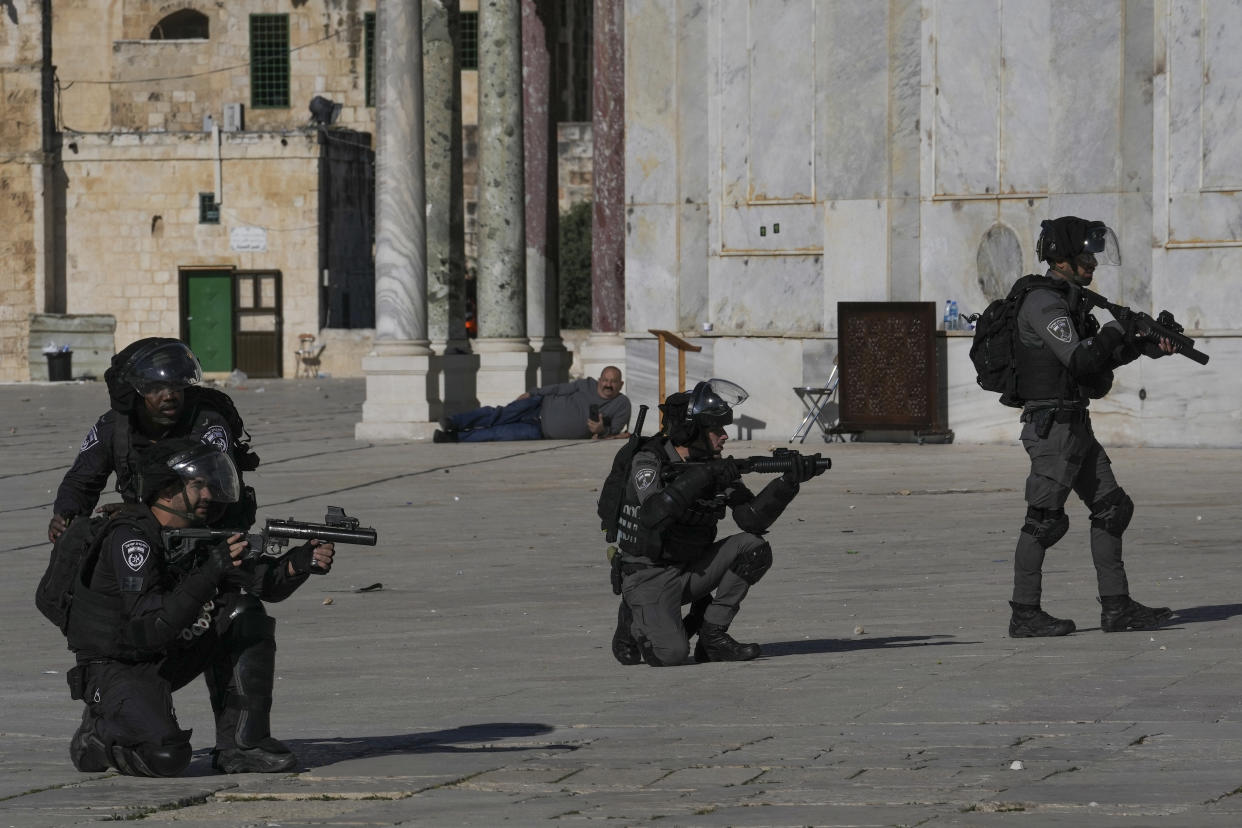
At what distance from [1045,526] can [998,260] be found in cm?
1230

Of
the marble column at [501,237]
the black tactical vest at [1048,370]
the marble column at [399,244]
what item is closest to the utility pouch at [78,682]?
the black tactical vest at [1048,370]

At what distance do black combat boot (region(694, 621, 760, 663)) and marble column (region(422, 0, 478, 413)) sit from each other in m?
16.9

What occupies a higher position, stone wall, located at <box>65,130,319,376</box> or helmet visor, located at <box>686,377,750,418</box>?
stone wall, located at <box>65,130,319,376</box>

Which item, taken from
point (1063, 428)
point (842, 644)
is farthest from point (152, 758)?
point (1063, 428)

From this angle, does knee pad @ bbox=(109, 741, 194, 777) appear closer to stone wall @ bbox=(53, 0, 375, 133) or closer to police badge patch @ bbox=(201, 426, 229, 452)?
police badge patch @ bbox=(201, 426, 229, 452)

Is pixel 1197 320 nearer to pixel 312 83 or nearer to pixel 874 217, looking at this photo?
pixel 874 217

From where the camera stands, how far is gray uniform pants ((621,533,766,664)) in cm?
942

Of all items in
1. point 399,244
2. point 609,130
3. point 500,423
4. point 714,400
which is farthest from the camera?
point 609,130

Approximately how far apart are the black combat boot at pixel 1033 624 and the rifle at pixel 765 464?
3.83ft

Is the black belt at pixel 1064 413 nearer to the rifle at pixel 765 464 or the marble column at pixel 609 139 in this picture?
the rifle at pixel 765 464

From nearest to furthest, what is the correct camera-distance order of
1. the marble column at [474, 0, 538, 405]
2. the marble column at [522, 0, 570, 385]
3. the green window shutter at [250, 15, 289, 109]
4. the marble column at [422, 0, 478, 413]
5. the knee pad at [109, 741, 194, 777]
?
the knee pad at [109, 741, 194, 777]
the marble column at [422, 0, 478, 413]
the marble column at [474, 0, 538, 405]
the marble column at [522, 0, 570, 385]
the green window shutter at [250, 15, 289, 109]

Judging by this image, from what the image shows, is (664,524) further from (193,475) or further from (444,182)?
(444,182)

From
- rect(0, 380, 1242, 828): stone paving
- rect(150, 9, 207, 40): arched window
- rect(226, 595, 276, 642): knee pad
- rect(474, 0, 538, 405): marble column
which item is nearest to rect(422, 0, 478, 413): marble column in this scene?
rect(474, 0, 538, 405): marble column

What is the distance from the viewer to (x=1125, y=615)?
977cm
